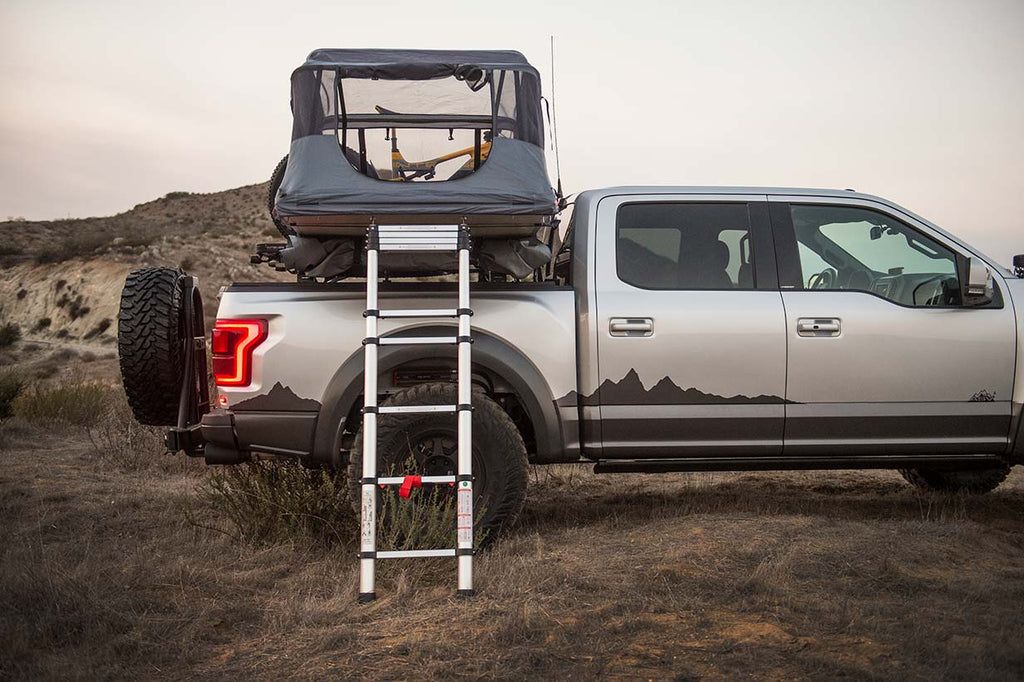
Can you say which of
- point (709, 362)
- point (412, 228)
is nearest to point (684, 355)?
point (709, 362)

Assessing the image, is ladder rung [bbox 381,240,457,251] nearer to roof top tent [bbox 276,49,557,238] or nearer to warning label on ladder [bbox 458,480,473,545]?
roof top tent [bbox 276,49,557,238]

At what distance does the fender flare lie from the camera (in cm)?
515

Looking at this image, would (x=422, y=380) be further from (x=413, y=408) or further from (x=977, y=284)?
(x=977, y=284)

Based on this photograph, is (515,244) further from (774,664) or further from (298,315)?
(774,664)

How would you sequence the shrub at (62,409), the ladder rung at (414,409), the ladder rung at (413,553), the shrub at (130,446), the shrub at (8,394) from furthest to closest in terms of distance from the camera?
the shrub at (62,409) → the shrub at (8,394) → the shrub at (130,446) → the ladder rung at (414,409) → the ladder rung at (413,553)

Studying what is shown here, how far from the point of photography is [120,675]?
365 centimetres

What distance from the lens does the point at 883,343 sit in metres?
5.46

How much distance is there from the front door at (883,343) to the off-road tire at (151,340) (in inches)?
135

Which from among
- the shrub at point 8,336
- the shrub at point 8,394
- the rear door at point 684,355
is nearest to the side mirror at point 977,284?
the rear door at point 684,355

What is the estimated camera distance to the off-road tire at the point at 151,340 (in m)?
5.23

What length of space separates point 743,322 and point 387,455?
210cm

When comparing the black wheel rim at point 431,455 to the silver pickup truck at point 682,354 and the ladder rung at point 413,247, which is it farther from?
the ladder rung at point 413,247

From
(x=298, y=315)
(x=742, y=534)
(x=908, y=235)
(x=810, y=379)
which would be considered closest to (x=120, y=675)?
(x=298, y=315)

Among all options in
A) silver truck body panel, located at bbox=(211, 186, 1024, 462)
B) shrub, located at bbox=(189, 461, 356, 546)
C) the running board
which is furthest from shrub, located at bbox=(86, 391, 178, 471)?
the running board
